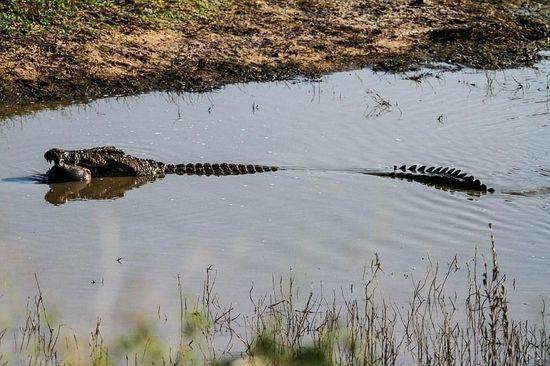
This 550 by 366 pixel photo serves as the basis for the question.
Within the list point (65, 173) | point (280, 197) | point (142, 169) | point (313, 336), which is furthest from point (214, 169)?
point (313, 336)

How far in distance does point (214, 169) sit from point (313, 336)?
464 cm

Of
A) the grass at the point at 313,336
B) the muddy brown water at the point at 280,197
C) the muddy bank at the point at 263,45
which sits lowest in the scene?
the grass at the point at 313,336

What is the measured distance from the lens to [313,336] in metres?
7.08

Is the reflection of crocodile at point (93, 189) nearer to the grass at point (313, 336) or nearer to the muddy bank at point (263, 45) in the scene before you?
the muddy bank at point (263, 45)

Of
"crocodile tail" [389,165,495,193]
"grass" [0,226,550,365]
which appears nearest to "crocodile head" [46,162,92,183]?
"crocodile tail" [389,165,495,193]

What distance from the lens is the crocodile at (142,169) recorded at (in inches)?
443

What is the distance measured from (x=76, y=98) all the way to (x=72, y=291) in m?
6.25

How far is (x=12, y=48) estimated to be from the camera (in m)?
14.8

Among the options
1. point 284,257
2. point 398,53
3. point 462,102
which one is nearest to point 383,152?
point 462,102

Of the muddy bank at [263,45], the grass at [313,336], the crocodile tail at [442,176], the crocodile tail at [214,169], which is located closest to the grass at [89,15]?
the muddy bank at [263,45]

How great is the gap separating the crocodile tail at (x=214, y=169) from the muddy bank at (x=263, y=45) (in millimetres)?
3054

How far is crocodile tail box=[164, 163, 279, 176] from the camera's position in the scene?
11477 mm

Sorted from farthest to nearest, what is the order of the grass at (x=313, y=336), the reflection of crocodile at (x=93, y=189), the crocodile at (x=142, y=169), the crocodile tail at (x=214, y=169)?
the crocodile tail at (x=214, y=169) < the crocodile at (x=142, y=169) < the reflection of crocodile at (x=93, y=189) < the grass at (x=313, y=336)

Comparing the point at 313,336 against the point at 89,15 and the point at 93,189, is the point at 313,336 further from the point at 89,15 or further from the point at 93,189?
the point at 89,15
